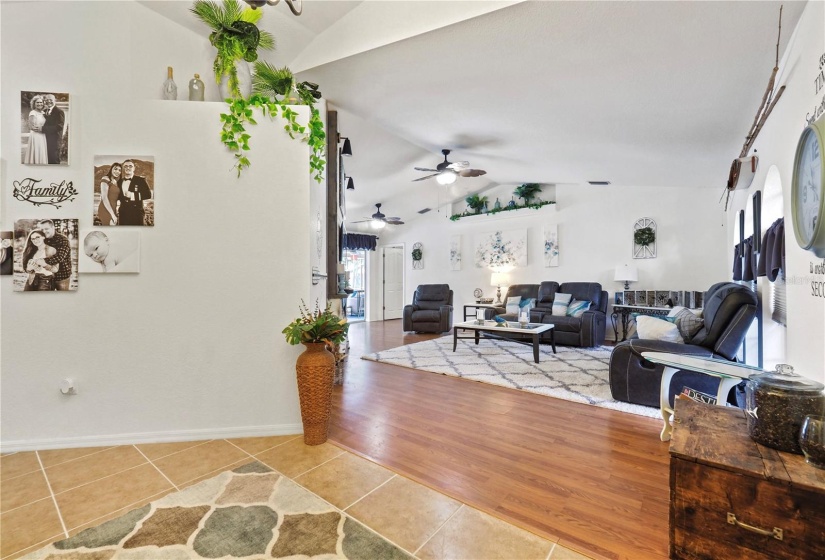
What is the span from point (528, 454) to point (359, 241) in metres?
7.43

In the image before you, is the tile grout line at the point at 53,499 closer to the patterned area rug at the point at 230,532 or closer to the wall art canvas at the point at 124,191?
the patterned area rug at the point at 230,532

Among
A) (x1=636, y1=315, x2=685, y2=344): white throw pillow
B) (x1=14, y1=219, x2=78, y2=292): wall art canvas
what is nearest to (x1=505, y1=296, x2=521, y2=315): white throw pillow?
(x1=636, y1=315, x2=685, y2=344): white throw pillow

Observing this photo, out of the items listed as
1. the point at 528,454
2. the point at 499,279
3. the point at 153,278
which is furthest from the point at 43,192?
the point at 499,279

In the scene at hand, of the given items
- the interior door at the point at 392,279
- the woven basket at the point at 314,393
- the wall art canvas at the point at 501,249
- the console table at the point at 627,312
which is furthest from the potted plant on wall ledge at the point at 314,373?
the interior door at the point at 392,279

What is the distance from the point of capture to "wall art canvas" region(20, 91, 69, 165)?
2.27m

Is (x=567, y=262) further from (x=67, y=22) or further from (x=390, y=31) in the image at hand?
(x=67, y=22)

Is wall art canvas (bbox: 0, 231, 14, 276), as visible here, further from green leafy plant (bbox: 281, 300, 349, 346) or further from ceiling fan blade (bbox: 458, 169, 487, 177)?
ceiling fan blade (bbox: 458, 169, 487, 177)

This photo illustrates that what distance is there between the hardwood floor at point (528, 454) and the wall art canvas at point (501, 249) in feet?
14.1

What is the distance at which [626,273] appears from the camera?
5734 millimetres

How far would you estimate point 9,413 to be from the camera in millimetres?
2250

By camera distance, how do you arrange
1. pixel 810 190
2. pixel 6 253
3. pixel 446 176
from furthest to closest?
pixel 446 176 → pixel 6 253 → pixel 810 190

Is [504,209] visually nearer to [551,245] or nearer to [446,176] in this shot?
[551,245]

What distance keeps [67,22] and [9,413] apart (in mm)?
2552

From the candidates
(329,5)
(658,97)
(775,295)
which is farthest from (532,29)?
(775,295)
